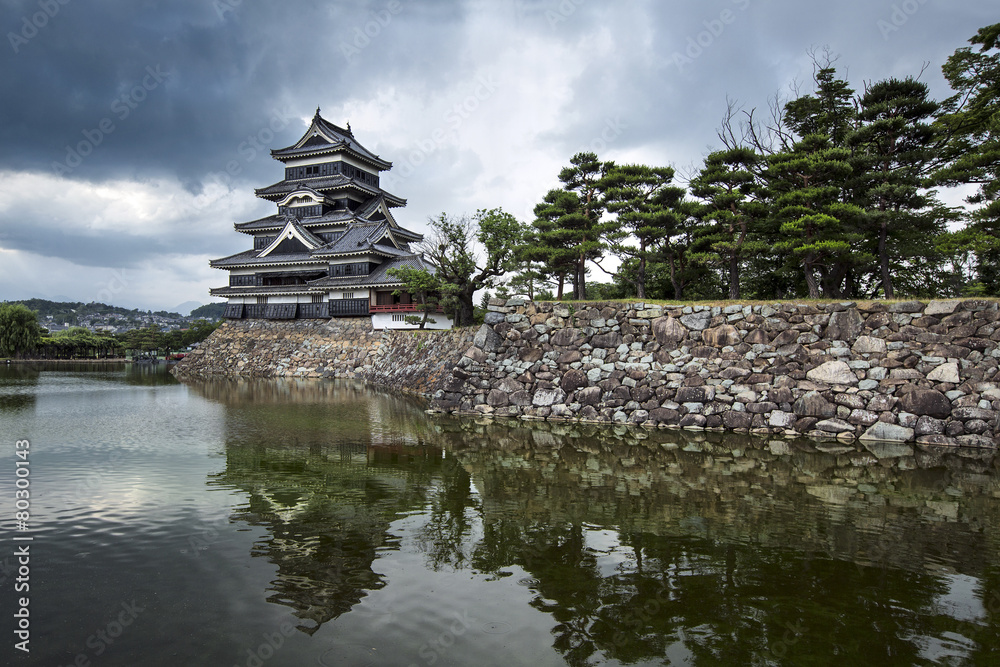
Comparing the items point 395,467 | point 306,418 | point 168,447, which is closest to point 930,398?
point 395,467

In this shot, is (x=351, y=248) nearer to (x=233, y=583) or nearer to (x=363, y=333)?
(x=363, y=333)

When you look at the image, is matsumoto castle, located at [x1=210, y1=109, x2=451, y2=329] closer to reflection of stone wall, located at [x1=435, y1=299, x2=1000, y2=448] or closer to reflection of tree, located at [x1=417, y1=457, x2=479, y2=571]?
reflection of stone wall, located at [x1=435, y1=299, x2=1000, y2=448]

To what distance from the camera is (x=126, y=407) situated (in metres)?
15.8

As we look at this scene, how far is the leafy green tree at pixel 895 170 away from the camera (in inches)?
589

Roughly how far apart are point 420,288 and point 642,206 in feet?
41.7

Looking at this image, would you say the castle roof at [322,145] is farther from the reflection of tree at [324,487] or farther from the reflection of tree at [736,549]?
the reflection of tree at [736,549]

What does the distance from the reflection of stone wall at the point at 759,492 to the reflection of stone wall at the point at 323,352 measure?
13.7 meters

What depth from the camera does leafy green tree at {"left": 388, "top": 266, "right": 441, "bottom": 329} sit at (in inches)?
1025

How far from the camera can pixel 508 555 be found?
Result: 5.19m

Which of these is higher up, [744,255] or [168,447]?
[744,255]

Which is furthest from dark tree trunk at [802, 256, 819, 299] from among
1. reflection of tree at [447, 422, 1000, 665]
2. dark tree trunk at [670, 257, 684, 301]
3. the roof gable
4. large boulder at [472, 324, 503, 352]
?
the roof gable

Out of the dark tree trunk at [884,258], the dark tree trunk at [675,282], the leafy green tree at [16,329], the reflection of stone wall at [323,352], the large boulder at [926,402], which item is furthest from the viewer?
the leafy green tree at [16,329]

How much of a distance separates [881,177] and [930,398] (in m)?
8.11

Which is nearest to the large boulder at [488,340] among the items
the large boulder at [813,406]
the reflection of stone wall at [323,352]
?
the reflection of stone wall at [323,352]
